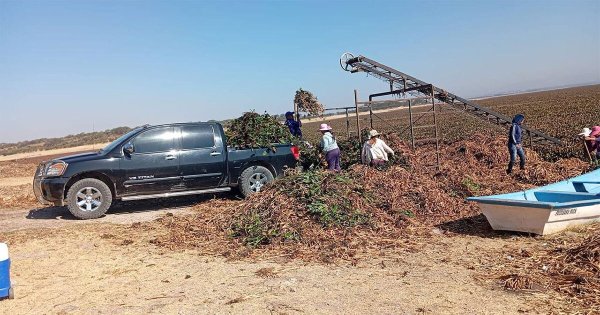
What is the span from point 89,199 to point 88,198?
27 millimetres

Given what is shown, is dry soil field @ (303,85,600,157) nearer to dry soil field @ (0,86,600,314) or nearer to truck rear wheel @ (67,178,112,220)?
dry soil field @ (0,86,600,314)

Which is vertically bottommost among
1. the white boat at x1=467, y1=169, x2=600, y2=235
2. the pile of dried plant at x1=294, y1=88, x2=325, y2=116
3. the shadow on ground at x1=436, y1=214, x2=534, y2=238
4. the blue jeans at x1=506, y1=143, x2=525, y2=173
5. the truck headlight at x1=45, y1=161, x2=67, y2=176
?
the shadow on ground at x1=436, y1=214, x2=534, y2=238

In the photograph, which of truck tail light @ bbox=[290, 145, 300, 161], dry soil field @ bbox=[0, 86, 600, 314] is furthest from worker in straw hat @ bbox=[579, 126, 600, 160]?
truck tail light @ bbox=[290, 145, 300, 161]

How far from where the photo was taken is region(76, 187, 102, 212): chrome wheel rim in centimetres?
934

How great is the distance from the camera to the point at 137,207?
10750 millimetres

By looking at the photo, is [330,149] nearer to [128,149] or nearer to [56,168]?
[128,149]

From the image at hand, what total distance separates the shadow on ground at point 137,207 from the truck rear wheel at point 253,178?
56 centimetres

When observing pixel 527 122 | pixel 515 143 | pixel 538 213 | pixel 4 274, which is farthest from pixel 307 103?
pixel 527 122

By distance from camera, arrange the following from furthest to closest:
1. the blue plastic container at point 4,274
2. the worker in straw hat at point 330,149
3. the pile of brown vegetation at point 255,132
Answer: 1. the worker in straw hat at point 330,149
2. the pile of brown vegetation at point 255,132
3. the blue plastic container at point 4,274

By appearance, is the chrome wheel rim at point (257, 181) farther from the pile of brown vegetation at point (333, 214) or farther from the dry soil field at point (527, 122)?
the dry soil field at point (527, 122)

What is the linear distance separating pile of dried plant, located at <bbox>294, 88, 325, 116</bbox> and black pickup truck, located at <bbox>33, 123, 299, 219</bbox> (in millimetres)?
5150

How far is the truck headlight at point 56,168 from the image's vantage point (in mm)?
9242

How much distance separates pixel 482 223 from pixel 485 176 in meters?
4.13

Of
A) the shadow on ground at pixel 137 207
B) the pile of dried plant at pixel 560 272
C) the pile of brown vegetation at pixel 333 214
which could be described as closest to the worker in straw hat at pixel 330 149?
the pile of brown vegetation at pixel 333 214
